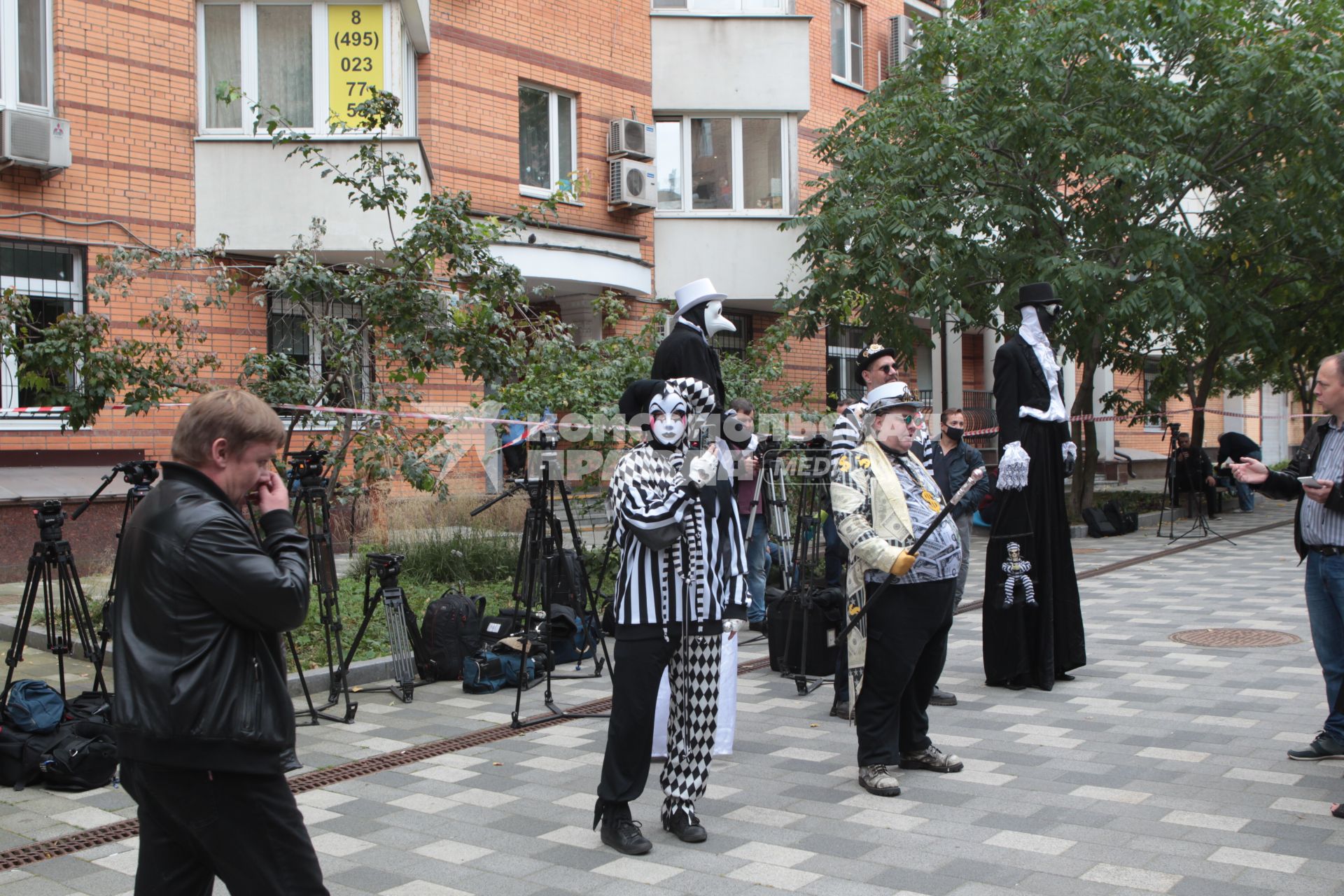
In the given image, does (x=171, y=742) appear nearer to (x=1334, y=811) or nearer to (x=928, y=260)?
(x=1334, y=811)

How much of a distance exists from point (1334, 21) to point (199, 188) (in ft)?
50.8

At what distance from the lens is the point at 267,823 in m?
3.00

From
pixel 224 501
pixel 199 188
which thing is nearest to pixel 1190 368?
pixel 199 188

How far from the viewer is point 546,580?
748cm

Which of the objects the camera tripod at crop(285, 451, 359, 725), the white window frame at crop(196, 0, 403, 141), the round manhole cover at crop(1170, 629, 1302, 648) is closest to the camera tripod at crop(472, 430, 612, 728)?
the camera tripod at crop(285, 451, 359, 725)

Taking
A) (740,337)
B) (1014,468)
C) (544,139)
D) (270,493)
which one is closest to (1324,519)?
(1014,468)

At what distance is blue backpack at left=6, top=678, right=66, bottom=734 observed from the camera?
605 centimetres

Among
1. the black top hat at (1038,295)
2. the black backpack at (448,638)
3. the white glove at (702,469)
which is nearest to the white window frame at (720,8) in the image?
the black top hat at (1038,295)

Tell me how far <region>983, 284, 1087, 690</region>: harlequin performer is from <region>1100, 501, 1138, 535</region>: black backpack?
11117 millimetres

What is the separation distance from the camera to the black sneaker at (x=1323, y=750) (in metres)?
5.83

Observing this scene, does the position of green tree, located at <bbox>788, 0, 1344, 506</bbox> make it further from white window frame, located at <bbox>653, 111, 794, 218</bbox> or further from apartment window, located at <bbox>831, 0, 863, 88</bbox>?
apartment window, located at <bbox>831, 0, 863, 88</bbox>

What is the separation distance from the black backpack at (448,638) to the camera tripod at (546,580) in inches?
14.4

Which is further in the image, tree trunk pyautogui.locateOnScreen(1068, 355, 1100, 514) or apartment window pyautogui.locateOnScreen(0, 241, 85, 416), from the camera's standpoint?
tree trunk pyautogui.locateOnScreen(1068, 355, 1100, 514)

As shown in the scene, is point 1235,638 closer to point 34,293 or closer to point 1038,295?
point 1038,295
